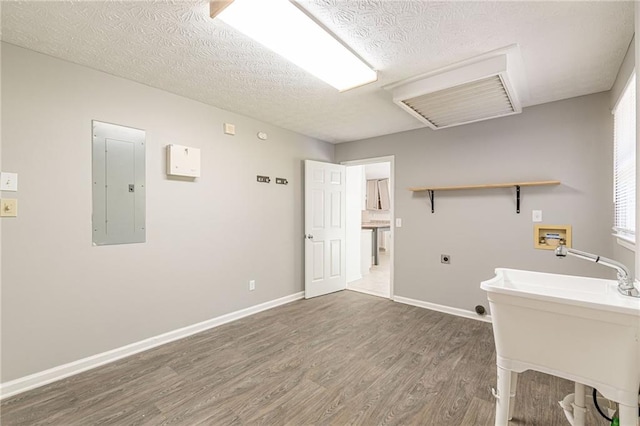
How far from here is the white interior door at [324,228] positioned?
13.5ft

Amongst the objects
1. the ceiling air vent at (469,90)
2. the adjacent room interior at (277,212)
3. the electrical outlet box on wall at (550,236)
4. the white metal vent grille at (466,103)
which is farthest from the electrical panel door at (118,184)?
the electrical outlet box on wall at (550,236)

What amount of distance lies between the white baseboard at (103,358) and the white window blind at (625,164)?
3.62 m

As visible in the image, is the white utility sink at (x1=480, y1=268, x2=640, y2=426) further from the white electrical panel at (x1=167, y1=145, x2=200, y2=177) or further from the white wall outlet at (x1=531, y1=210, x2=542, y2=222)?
the white electrical panel at (x1=167, y1=145, x2=200, y2=177)

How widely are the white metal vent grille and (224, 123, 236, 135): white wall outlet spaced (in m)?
1.93

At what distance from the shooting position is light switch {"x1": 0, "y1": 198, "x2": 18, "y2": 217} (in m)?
1.91

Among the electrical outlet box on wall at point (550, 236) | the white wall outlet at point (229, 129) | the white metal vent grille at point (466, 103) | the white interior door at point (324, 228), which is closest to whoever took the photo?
the white metal vent grille at point (466, 103)

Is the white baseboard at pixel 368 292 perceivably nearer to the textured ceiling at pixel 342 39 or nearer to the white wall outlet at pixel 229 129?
the textured ceiling at pixel 342 39

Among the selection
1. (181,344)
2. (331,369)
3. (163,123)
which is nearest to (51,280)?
(181,344)

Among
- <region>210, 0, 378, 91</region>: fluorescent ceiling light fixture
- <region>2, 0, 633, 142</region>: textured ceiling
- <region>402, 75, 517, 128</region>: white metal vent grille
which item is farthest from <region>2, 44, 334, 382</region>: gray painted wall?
<region>402, 75, 517, 128</region>: white metal vent grille

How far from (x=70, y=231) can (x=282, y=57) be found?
7.02 feet

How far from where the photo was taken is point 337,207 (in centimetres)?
455

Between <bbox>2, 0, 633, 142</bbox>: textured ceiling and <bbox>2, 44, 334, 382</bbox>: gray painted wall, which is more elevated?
<bbox>2, 0, 633, 142</bbox>: textured ceiling

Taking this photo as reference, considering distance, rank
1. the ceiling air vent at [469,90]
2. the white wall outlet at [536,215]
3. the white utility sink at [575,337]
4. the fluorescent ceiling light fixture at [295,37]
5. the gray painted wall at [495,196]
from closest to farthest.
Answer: the white utility sink at [575,337] < the fluorescent ceiling light fixture at [295,37] < the ceiling air vent at [469,90] < the gray painted wall at [495,196] < the white wall outlet at [536,215]

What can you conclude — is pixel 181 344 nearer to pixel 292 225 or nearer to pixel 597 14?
pixel 292 225
